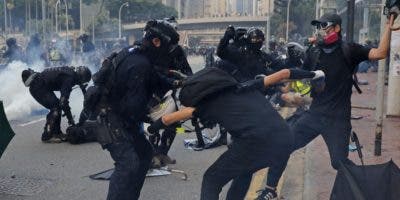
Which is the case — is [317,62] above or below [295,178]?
above

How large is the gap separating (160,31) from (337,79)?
171cm

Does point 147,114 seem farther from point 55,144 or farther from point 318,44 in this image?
point 55,144

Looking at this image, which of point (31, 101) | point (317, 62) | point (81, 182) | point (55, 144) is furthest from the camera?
point (31, 101)

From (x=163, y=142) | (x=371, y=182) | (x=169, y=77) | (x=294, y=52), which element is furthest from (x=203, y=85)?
(x=163, y=142)

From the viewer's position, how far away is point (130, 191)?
4.73 meters

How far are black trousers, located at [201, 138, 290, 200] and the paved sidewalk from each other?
5.78 feet

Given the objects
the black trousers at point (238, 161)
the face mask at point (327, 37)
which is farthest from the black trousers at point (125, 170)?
the face mask at point (327, 37)

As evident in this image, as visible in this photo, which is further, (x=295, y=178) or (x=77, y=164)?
(x=77, y=164)

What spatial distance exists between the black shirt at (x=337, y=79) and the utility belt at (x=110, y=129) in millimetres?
1740

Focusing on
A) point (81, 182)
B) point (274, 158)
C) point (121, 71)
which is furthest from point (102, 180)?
point (274, 158)

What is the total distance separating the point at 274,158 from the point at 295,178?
2.78m

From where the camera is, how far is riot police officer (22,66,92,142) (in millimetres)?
9258

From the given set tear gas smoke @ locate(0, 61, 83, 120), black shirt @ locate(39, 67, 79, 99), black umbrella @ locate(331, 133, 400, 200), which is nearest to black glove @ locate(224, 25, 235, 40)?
black umbrella @ locate(331, 133, 400, 200)

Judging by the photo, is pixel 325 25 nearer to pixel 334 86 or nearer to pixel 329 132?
pixel 334 86
